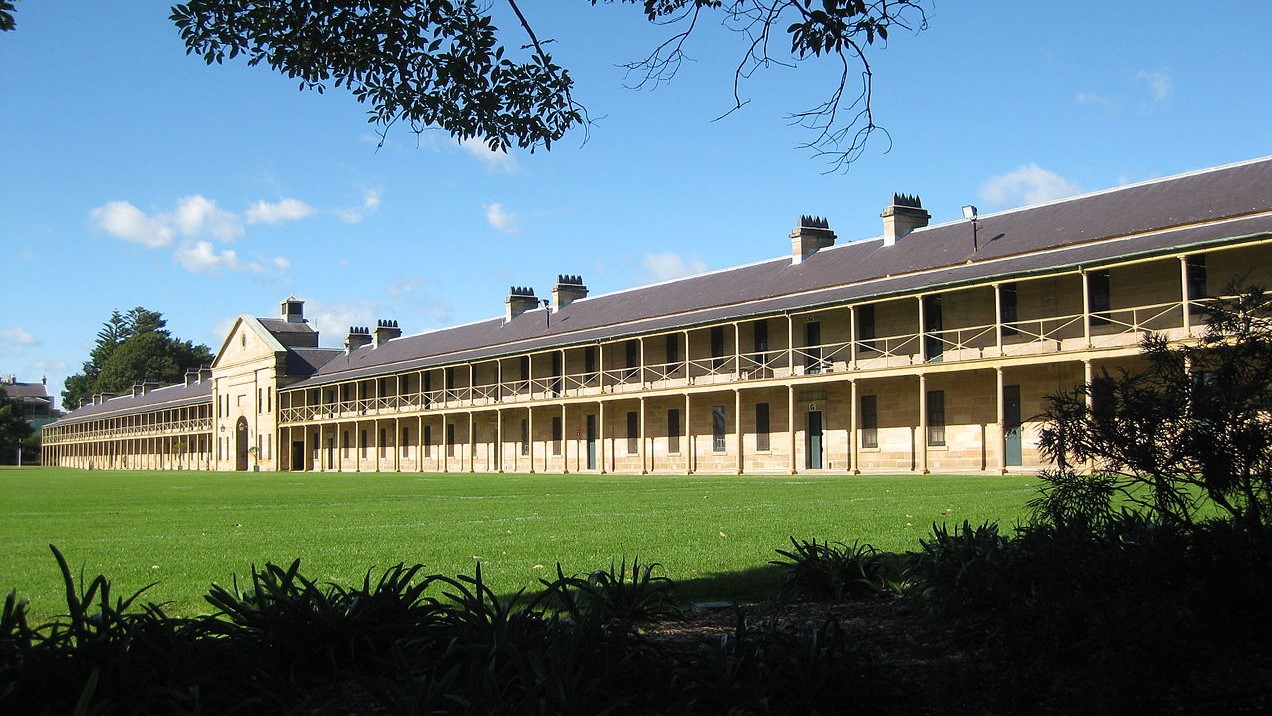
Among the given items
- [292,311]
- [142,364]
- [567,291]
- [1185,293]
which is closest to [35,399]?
[142,364]

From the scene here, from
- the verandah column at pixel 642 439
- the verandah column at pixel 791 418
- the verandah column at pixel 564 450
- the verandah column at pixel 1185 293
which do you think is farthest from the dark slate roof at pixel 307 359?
the verandah column at pixel 1185 293

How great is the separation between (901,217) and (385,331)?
40548mm

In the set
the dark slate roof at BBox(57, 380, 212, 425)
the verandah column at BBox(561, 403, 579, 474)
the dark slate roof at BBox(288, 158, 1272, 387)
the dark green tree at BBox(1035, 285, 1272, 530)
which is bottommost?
the verandah column at BBox(561, 403, 579, 474)

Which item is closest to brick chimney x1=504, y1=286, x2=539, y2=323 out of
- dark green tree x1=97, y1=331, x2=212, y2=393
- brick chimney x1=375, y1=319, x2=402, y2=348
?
brick chimney x1=375, y1=319, x2=402, y2=348

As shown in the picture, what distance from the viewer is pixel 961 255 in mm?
31734

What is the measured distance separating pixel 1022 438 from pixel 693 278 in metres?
A: 17.9

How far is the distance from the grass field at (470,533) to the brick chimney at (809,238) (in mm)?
20636

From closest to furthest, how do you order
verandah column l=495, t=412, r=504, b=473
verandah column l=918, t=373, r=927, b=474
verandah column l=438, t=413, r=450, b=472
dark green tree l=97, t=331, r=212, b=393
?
verandah column l=918, t=373, r=927, b=474 < verandah column l=495, t=412, r=504, b=473 < verandah column l=438, t=413, r=450, b=472 < dark green tree l=97, t=331, r=212, b=393

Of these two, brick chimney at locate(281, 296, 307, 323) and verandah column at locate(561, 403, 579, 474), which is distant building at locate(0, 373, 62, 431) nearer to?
brick chimney at locate(281, 296, 307, 323)

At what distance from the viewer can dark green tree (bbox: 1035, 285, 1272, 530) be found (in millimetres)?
4473

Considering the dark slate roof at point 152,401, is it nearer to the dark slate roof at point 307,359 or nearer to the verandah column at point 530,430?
the dark slate roof at point 307,359

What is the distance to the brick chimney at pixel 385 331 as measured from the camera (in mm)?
68562

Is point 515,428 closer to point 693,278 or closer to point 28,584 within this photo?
point 693,278

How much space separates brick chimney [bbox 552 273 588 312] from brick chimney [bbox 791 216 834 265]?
15.0 metres
